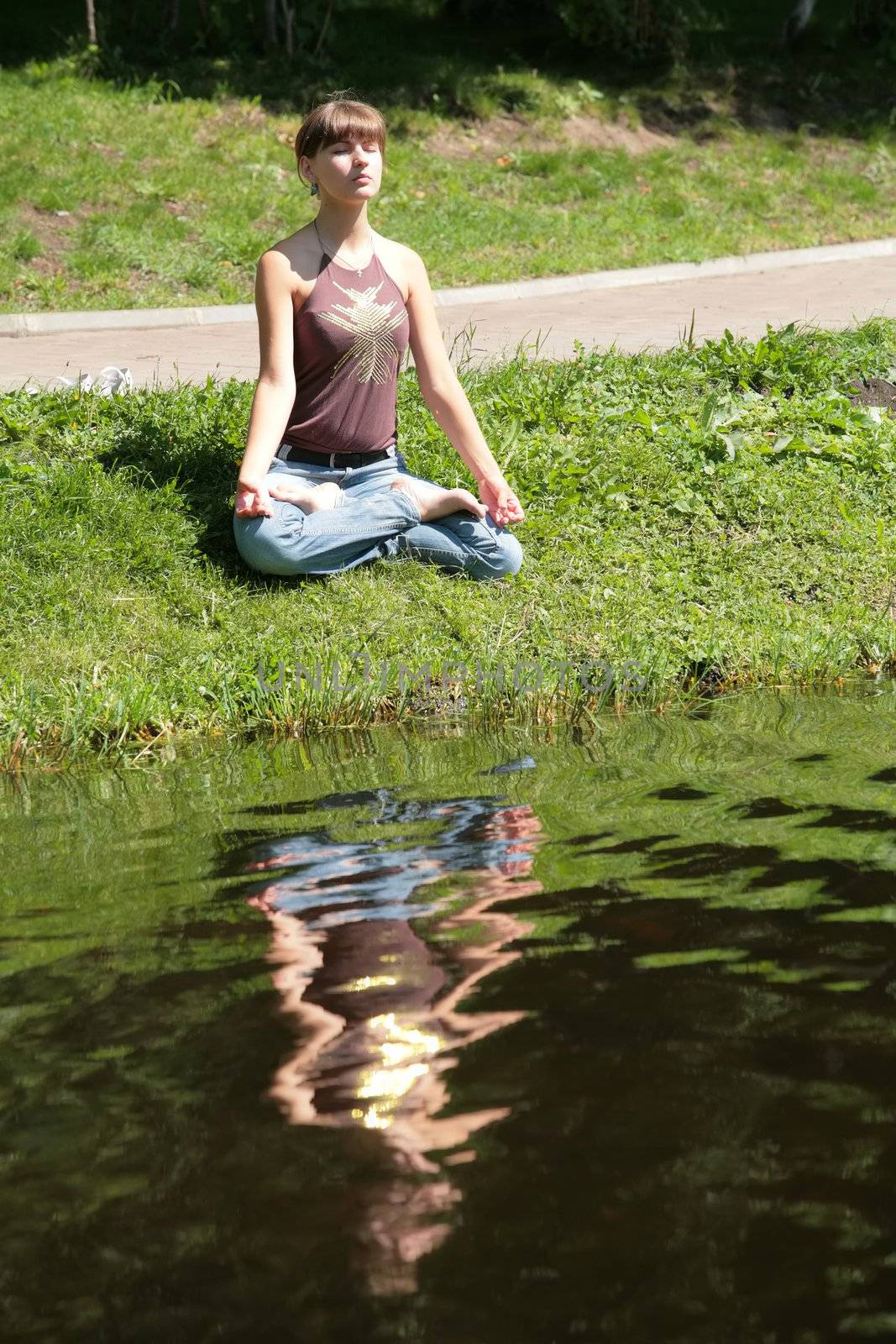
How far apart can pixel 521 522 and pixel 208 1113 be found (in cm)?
448

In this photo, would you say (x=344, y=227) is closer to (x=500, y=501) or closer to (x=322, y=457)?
(x=322, y=457)

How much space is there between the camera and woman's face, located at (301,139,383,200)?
5.69 meters

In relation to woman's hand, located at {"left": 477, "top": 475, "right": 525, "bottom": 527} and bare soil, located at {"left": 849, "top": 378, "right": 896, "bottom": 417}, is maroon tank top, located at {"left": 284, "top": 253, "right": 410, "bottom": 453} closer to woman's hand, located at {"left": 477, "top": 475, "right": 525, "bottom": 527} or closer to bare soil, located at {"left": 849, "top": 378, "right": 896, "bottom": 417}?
woman's hand, located at {"left": 477, "top": 475, "right": 525, "bottom": 527}

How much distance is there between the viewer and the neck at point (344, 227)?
590 cm

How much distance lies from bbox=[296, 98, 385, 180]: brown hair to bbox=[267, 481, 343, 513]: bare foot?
1194 millimetres

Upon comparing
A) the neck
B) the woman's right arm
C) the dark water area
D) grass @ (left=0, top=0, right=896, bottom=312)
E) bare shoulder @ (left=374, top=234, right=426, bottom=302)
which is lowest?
the dark water area

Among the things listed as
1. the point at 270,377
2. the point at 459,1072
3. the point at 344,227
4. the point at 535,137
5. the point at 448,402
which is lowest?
the point at 459,1072

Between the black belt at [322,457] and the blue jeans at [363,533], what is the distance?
19 millimetres

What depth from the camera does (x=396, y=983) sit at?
266 centimetres

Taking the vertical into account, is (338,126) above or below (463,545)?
above

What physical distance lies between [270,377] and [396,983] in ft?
11.8

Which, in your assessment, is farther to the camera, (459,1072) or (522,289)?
(522,289)

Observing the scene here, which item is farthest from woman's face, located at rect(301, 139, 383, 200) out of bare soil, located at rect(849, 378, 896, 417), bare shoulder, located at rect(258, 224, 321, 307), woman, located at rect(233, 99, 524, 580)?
bare soil, located at rect(849, 378, 896, 417)

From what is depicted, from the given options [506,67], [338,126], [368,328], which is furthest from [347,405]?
[506,67]
